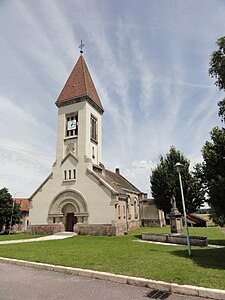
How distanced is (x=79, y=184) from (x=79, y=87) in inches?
557

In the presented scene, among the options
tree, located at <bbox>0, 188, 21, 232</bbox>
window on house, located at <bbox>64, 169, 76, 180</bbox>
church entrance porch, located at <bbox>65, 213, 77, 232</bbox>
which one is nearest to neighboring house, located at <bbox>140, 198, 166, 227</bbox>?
church entrance porch, located at <bbox>65, 213, 77, 232</bbox>

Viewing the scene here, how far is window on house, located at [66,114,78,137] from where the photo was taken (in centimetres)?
3288

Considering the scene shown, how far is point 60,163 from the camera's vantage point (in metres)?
31.9

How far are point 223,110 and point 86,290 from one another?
30.0 ft

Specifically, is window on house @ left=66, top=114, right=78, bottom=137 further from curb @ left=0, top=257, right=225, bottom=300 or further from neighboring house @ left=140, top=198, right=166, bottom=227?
curb @ left=0, top=257, right=225, bottom=300

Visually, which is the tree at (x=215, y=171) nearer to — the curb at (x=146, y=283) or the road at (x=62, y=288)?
the curb at (x=146, y=283)

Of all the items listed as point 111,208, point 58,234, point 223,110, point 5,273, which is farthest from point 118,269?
point 58,234

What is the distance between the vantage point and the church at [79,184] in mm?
27469

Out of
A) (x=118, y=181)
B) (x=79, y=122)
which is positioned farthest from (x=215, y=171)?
(x=118, y=181)

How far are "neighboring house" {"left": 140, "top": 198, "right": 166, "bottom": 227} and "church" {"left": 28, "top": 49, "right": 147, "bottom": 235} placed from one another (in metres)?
7.16

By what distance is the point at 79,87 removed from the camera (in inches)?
1355

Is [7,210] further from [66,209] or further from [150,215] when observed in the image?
[150,215]

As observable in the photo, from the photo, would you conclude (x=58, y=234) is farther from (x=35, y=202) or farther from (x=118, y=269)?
(x=118, y=269)

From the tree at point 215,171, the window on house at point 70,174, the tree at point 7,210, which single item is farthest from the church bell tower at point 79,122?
the tree at point 215,171
